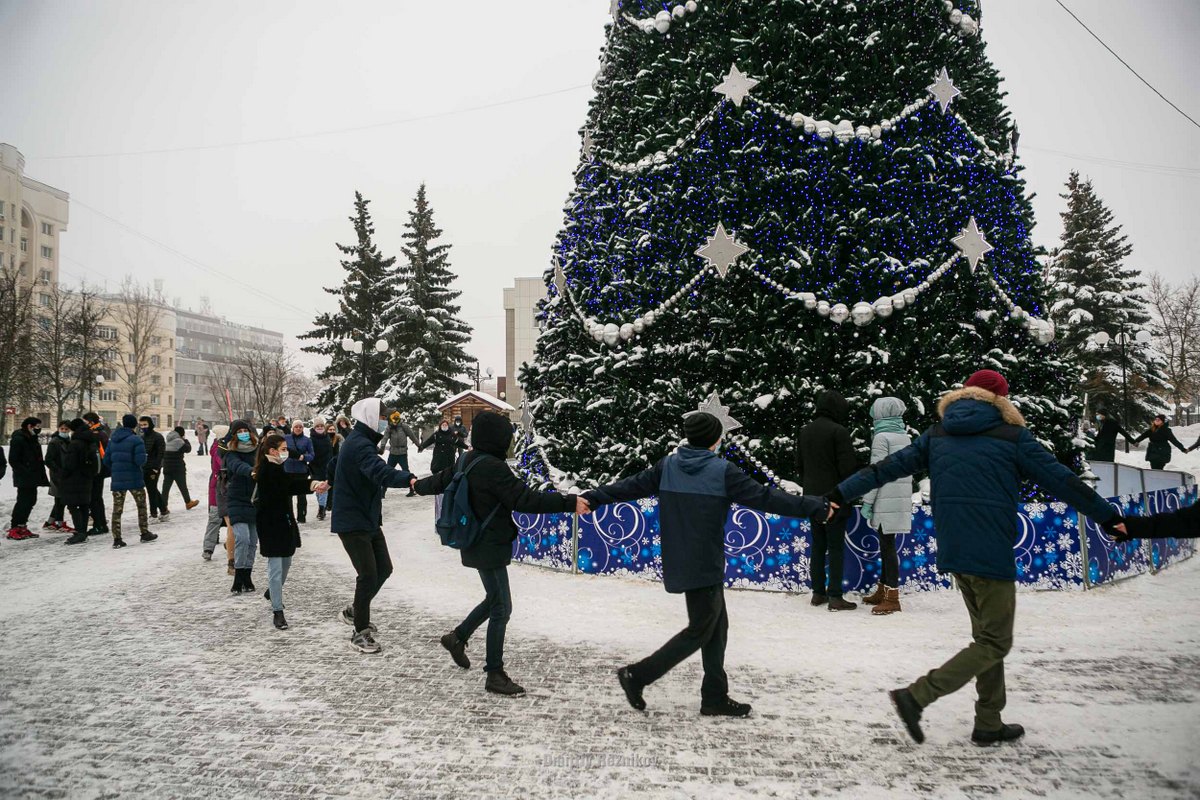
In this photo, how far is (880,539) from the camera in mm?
7238

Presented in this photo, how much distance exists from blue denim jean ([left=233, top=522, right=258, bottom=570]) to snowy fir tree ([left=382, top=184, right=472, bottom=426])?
28.2m

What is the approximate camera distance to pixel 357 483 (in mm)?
5984

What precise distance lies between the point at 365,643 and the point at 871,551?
4.96m

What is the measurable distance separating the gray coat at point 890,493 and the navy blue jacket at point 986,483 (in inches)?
113

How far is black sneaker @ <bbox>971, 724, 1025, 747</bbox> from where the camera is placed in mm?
3975

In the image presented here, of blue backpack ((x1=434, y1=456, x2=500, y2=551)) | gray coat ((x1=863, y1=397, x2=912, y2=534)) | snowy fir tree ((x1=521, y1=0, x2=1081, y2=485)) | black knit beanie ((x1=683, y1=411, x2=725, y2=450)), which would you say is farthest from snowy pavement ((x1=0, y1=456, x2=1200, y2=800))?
snowy fir tree ((x1=521, y1=0, x2=1081, y2=485))

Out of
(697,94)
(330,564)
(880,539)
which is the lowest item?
(330,564)

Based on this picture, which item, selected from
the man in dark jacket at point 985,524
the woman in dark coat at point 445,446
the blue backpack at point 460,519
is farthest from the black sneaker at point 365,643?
the woman in dark coat at point 445,446

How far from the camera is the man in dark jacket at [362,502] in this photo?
590 cm

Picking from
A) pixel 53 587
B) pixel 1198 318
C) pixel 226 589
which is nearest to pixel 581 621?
pixel 226 589

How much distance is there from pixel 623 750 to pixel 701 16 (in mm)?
8802

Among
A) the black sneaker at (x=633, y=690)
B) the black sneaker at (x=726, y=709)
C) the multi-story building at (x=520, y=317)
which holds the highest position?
the multi-story building at (x=520, y=317)

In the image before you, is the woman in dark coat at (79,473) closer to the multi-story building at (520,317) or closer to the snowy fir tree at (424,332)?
the snowy fir tree at (424,332)

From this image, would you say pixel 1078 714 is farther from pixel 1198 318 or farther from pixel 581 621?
pixel 1198 318
